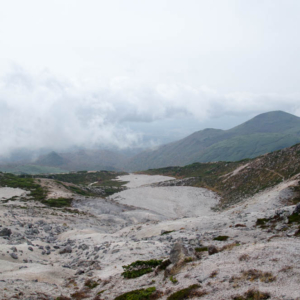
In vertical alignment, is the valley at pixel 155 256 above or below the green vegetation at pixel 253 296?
below

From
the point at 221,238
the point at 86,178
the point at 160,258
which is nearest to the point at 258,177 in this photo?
the point at 221,238

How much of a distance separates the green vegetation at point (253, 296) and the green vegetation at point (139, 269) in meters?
7.46

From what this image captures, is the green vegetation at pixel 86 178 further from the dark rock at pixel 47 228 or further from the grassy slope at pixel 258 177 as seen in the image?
the dark rock at pixel 47 228

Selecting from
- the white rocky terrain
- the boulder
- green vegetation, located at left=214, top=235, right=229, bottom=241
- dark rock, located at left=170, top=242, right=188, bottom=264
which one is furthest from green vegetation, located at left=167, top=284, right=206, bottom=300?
the boulder

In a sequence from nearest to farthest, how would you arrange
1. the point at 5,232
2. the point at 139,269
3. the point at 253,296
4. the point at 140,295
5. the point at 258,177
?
the point at 253,296 < the point at 140,295 < the point at 139,269 < the point at 5,232 < the point at 258,177

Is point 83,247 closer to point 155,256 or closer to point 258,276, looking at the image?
point 155,256

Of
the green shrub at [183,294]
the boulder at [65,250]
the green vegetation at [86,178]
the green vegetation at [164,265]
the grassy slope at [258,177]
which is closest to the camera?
the green shrub at [183,294]

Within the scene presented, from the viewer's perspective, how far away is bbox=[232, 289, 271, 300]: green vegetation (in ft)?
31.0

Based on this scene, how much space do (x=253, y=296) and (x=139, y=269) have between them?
885 centimetres

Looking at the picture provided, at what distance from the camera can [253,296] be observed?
9.70 metres

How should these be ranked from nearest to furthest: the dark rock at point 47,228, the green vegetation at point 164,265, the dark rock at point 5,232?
the green vegetation at point 164,265 < the dark rock at point 5,232 < the dark rock at point 47,228

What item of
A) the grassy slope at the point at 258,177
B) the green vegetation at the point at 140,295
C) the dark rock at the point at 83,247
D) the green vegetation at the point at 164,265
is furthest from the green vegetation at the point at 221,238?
the grassy slope at the point at 258,177

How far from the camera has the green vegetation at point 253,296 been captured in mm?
9461

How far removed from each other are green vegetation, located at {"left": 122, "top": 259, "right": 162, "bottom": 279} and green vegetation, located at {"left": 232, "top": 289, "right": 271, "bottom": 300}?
7460mm
